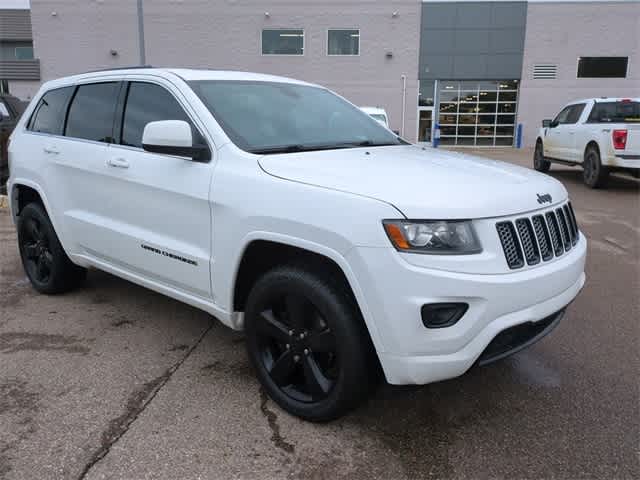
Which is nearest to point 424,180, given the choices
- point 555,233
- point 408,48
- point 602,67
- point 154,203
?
point 555,233

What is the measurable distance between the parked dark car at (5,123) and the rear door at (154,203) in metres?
7.00

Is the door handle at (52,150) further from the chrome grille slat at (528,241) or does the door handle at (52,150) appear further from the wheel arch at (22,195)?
the chrome grille slat at (528,241)

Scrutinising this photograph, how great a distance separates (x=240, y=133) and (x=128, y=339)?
1743 millimetres

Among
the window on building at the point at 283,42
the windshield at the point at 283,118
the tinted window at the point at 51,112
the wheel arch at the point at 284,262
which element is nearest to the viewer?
the wheel arch at the point at 284,262

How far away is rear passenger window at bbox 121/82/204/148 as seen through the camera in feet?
11.5

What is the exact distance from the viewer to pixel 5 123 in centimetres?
982

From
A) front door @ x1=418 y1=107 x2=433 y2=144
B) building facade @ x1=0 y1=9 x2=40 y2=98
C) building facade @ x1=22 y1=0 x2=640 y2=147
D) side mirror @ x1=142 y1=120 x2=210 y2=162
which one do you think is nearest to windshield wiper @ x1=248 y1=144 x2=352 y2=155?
side mirror @ x1=142 y1=120 x2=210 y2=162

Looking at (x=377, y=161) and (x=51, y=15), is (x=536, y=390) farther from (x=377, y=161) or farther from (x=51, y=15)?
(x=51, y=15)

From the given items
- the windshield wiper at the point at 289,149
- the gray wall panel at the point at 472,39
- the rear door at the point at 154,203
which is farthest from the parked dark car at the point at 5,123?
the gray wall panel at the point at 472,39

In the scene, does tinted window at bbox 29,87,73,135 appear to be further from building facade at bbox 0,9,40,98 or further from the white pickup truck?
building facade at bbox 0,9,40,98

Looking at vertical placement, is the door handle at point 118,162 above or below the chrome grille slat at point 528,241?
above

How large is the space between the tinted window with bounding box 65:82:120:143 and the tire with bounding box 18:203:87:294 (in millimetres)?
798

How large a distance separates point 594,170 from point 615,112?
1390 mm

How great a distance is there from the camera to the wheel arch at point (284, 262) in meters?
2.50
